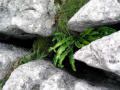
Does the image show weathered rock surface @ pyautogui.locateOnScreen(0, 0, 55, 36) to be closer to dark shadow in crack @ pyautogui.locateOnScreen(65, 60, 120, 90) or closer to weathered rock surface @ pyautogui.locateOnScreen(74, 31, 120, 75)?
dark shadow in crack @ pyautogui.locateOnScreen(65, 60, 120, 90)

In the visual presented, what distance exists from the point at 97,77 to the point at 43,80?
142 cm

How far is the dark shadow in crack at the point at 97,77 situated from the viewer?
3.67 m

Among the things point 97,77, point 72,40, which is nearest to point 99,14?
point 72,40

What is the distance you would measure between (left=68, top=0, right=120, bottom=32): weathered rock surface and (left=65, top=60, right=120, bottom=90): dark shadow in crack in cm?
133

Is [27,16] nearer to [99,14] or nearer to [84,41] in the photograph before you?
[84,41]

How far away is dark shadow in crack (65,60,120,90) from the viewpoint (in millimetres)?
3672

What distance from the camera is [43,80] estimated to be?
3922mm

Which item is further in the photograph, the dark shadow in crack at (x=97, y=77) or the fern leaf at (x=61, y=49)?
the fern leaf at (x=61, y=49)

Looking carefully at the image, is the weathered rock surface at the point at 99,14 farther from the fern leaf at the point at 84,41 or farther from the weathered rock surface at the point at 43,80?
the weathered rock surface at the point at 43,80

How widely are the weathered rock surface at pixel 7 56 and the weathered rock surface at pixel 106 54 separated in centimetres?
275

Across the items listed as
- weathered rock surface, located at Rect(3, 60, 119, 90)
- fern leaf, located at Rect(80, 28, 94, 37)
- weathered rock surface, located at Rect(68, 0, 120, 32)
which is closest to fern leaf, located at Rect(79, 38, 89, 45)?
fern leaf, located at Rect(80, 28, 94, 37)

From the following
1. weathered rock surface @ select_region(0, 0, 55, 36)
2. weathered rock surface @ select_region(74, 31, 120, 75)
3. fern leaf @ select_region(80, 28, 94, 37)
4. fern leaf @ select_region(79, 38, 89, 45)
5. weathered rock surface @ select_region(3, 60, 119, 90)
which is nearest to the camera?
weathered rock surface @ select_region(74, 31, 120, 75)

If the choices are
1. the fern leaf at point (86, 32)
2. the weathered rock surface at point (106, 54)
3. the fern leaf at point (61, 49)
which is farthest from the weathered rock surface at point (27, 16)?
the weathered rock surface at point (106, 54)

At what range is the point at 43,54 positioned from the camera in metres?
5.09
